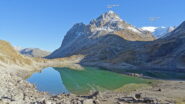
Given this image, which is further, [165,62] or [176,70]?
[165,62]

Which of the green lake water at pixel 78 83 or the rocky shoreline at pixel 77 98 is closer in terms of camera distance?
the rocky shoreline at pixel 77 98

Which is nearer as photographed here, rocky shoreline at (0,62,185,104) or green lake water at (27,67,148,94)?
rocky shoreline at (0,62,185,104)

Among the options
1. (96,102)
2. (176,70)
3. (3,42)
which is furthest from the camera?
(3,42)

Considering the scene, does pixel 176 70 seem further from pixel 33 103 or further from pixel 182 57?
pixel 33 103

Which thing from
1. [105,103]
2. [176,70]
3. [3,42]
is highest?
[3,42]

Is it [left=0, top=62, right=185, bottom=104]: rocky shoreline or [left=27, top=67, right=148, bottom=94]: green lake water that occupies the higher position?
[left=27, top=67, right=148, bottom=94]: green lake water

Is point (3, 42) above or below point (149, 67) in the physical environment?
above

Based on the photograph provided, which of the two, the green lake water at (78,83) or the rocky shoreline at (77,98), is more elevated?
the green lake water at (78,83)

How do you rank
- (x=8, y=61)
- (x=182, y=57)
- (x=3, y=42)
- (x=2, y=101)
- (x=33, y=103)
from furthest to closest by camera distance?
(x=3, y=42), (x=182, y=57), (x=8, y=61), (x=33, y=103), (x=2, y=101)

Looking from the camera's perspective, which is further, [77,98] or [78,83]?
[78,83]

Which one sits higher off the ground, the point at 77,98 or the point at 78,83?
the point at 78,83

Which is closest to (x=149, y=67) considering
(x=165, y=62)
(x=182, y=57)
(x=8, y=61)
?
(x=165, y=62)

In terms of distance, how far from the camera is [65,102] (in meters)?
42.1

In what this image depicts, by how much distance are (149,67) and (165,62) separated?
44.5 feet
